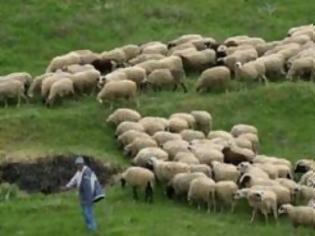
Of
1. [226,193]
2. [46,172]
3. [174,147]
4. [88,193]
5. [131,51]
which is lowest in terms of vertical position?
[46,172]

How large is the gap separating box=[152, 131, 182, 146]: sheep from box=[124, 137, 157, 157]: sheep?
23cm

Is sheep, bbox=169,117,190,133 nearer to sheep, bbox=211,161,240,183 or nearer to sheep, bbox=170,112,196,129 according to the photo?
sheep, bbox=170,112,196,129

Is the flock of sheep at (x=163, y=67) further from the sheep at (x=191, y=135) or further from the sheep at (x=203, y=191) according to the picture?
the sheep at (x=203, y=191)

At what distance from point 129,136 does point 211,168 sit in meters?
2.75

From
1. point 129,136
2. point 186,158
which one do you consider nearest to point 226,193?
point 186,158

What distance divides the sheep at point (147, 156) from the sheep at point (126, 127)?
1615 mm

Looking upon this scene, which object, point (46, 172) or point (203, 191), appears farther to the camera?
point (46, 172)

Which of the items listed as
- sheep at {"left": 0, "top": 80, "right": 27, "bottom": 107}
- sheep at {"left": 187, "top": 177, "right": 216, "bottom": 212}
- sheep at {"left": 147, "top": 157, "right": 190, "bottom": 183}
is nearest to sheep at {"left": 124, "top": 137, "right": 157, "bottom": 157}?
sheep at {"left": 147, "top": 157, "right": 190, "bottom": 183}

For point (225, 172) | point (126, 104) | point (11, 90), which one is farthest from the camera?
point (11, 90)

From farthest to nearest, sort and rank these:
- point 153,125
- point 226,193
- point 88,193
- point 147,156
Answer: point 153,125, point 147,156, point 226,193, point 88,193

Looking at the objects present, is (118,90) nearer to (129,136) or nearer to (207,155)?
(129,136)

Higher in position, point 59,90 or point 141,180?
Answer: point 59,90

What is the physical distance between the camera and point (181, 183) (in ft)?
78.0

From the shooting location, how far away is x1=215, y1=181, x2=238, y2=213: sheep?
23.3m
